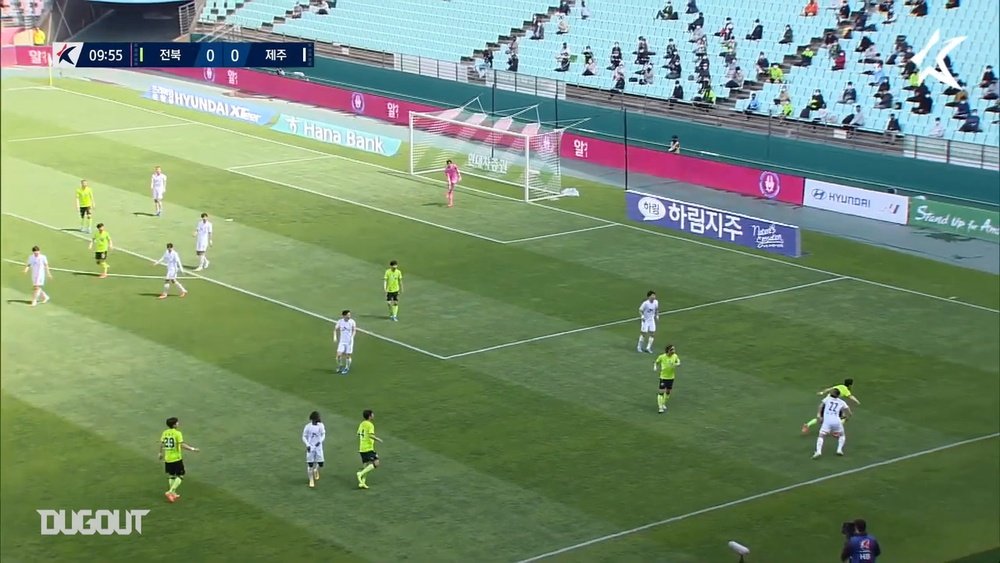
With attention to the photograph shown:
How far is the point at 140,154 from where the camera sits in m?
53.8

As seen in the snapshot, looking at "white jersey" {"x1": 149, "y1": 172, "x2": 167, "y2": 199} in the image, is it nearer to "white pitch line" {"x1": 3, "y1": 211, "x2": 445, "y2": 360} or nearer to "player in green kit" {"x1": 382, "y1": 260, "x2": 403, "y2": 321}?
"white pitch line" {"x1": 3, "y1": 211, "x2": 445, "y2": 360}

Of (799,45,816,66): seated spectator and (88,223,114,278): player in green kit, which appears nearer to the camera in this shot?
(88,223,114,278): player in green kit

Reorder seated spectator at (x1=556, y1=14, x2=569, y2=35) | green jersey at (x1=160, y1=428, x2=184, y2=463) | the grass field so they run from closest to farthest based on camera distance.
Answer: the grass field < green jersey at (x1=160, y1=428, x2=184, y2=463) < seated spectator at (x1=556, y1=14, x2=569, y2=35)

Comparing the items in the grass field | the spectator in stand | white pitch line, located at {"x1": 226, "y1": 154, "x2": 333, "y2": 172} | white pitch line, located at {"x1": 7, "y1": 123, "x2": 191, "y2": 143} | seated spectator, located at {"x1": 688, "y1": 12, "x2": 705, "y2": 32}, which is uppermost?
seated spectator, located at {"x1": 688, "y1": 12, "x2": 705, "y2": 32}

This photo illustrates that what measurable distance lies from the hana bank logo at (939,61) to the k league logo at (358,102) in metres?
25.2

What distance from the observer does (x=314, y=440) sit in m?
22.2

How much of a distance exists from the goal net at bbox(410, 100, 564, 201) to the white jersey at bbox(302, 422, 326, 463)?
84.6ft

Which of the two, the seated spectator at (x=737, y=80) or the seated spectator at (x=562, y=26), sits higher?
the seated spectator at (x=562, y=26)

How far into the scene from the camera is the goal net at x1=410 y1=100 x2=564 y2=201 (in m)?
49.5

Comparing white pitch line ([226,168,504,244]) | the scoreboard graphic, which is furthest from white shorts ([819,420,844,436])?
the scoreboard graphic

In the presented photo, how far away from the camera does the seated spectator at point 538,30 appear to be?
201 ft

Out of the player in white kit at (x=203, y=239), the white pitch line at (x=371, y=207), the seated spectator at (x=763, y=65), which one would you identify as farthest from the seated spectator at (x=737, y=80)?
the player in white kit at (x=203, y=239)

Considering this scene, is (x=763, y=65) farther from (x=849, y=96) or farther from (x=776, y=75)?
(x=849, y=96)

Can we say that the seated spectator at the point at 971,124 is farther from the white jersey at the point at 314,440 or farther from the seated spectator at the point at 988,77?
the white jersey at the point at 314,440
